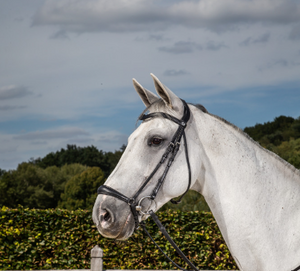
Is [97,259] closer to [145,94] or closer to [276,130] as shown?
[145,94]

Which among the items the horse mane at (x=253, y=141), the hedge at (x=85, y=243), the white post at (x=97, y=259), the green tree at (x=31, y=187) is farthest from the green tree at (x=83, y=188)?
the horse mane at (x=253, y=141)

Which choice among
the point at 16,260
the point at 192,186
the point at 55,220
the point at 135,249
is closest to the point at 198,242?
Result: the point at 135,249

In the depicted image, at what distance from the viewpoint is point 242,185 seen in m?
2.60

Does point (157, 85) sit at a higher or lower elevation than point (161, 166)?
higher

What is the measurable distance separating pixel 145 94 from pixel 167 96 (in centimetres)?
30

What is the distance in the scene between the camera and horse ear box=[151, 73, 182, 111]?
2.55m

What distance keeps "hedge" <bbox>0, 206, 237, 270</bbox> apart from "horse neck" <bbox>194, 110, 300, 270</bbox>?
578 centimetres

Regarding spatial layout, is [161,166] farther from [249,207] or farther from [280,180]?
[280,180]

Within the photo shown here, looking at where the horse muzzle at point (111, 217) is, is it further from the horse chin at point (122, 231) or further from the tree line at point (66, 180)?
the tree line at point (66, 180)

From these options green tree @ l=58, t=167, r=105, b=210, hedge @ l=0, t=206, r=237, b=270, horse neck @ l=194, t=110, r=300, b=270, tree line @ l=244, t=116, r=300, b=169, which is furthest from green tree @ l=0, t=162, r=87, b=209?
horse neck @ l=194, t=110, r=300, b=270

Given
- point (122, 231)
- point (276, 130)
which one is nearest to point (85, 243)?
point (122, 231)

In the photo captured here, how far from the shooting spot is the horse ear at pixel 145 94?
2838 millimetres

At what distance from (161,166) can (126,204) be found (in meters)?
0.39

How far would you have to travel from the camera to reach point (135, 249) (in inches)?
328
